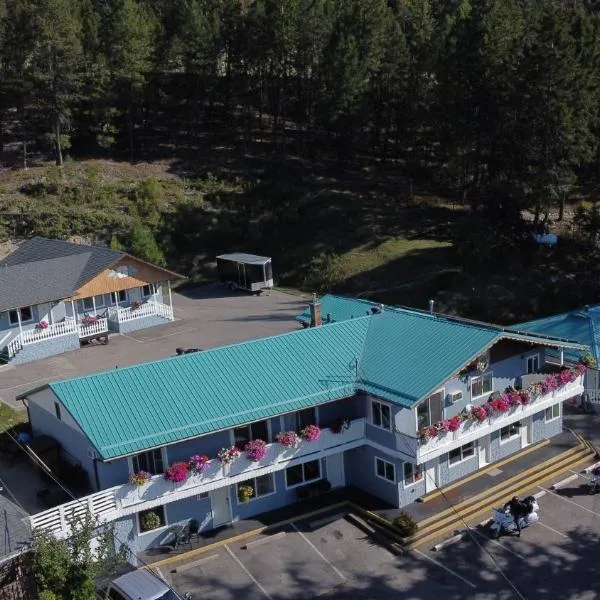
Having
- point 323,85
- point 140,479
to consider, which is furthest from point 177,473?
point 323,85

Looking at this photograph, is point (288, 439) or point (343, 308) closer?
point (288, 439)

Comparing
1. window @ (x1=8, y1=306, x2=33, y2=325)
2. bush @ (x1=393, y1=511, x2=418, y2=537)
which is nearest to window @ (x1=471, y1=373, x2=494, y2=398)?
bush @ (x1=393, y1=511, x2=418, y2=537)

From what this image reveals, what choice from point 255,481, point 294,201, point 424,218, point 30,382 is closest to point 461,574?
point 255,481

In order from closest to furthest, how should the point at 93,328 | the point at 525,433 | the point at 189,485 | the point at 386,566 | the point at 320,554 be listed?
the point at 386,566 < the point at 189,485 < the point at 320,554 < the point at 525,433 < the point at 93,328

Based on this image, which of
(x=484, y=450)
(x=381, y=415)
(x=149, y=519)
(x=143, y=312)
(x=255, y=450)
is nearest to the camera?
(x=149, y=519)

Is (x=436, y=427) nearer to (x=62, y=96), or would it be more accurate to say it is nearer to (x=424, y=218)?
(x=424, y=218)

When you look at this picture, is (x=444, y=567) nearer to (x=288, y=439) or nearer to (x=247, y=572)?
(x=247, y=572)
